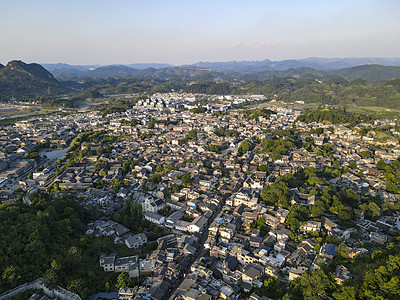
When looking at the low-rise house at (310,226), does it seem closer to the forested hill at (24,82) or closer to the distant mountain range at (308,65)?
the forested hill at (24,82)

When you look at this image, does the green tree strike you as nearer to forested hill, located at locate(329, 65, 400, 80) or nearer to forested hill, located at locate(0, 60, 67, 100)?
forested hill, located at locate(0, 60, 67, 100)

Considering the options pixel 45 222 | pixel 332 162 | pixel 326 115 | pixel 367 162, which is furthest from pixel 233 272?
pixel 326 115

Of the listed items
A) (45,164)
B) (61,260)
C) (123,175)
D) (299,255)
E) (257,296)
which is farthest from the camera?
(45,164)

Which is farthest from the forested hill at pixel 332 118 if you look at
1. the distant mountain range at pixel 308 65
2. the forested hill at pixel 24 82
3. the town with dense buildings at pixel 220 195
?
the distant mountain range at pixel 308 65

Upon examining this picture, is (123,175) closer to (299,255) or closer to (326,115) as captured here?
(299,255)

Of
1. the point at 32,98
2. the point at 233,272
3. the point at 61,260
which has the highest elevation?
the point at 32,98

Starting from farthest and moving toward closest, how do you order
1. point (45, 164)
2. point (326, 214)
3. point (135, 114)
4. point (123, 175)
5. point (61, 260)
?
point (135, 114) → point (45, 164) → point (123, 175) → point (326, 214) → point (61, 260)

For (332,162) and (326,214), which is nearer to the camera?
(326,214)

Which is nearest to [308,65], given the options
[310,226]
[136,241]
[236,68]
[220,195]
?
[236,68]
